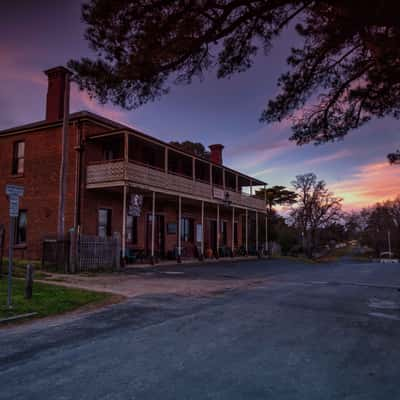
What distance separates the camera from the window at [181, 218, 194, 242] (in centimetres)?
2616

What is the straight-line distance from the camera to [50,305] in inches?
316

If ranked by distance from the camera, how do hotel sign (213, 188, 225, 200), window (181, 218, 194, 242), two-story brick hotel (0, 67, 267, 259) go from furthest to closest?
window (181, 218, 194, 242) < hotel sign (213, 188, 225, 200) < two-story brick hotel (0, 67, 267, 259)

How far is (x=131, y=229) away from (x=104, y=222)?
210cm

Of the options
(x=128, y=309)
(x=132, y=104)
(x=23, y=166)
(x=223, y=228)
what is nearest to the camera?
(x=128, y=309)

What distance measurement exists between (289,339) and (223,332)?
39.1 inches

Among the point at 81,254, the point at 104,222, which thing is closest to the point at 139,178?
the point at 104,222

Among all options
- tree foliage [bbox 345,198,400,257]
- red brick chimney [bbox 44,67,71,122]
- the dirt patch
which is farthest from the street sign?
tree foliage [bbox 345,198,400,257]

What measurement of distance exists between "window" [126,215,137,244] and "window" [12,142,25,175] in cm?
639

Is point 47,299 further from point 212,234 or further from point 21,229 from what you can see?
point 212,234

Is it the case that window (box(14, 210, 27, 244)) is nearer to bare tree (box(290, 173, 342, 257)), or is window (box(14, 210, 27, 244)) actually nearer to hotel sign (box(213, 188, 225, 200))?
hotel sign (box(213, 188, 225, 200))

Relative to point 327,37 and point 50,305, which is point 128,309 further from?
point 327,37

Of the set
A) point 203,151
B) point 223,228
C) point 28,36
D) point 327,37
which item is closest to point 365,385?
point 327,37

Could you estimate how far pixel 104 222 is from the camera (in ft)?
64.3

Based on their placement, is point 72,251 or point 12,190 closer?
point 12,190
